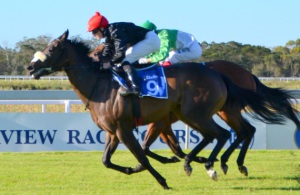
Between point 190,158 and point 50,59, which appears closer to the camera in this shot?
point 50,59

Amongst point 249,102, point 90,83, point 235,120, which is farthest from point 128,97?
point 235,120

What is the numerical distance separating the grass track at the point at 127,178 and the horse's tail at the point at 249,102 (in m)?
0.78

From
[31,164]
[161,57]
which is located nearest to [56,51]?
[161,57]

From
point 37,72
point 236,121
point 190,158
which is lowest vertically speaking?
point 190,158

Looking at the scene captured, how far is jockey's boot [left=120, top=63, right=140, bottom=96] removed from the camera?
27.0 feet

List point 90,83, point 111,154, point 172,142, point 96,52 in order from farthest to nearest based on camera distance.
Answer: point 172,142 < point 96,52 < point 111,154 < point 90,83

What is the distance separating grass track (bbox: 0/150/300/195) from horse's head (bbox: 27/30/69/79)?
1328 millimetres

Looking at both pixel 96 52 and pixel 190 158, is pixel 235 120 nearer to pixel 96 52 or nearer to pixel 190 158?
pixel 190 158

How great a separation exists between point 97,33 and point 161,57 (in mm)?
1298

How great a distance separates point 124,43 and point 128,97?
2.04 feet

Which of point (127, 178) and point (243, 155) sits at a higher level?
point (243, 155)

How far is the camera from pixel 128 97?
8328 millimetres

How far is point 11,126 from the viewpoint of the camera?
13.3 meters

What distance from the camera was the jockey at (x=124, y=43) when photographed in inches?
331
